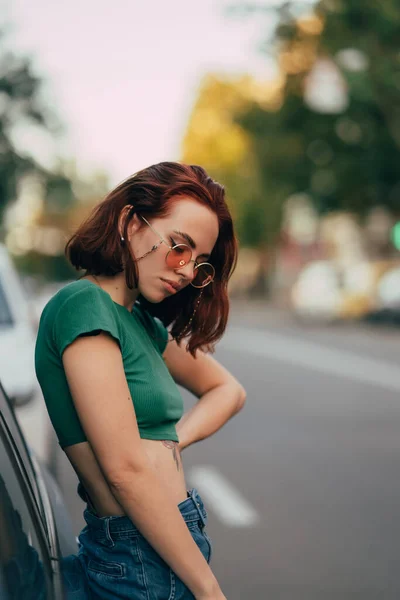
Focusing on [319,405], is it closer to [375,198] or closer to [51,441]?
[51,441]

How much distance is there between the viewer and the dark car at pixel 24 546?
5.27ft

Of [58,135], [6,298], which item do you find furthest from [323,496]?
[58,135]

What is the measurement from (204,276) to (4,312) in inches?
195

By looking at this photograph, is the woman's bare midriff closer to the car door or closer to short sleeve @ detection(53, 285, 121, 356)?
the car door

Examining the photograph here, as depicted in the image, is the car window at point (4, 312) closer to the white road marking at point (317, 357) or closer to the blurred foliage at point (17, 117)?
the white road marking at point (317, 357)

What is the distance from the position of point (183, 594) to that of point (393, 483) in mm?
5887

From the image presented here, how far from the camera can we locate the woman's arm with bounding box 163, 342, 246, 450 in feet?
8.11

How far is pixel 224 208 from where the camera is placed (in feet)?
7.04

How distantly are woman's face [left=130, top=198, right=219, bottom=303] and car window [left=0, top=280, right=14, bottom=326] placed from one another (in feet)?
16.1

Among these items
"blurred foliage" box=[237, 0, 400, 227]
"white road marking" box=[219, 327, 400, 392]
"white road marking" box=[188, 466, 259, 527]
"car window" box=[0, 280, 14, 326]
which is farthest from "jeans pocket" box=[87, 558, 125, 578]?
"blurred foliage" box=[237, 0, 400, 227]

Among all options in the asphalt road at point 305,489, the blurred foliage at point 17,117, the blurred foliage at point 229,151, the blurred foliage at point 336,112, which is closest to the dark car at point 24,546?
the asphalt road at point 305,489

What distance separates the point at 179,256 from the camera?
206 centimetres

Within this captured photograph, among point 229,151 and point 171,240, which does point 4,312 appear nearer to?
point 171,240

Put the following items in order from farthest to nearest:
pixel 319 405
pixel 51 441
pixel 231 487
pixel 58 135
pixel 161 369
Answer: pixel 58 135
pixel 319 405
pixel 231 487
pixel 51 441
pixel 161 369
